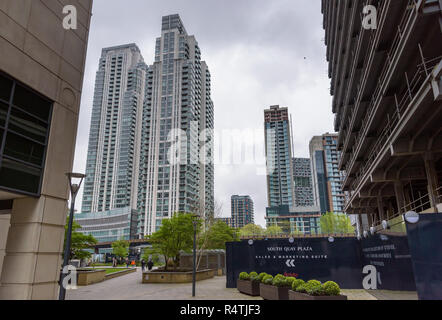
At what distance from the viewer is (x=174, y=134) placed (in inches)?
4742

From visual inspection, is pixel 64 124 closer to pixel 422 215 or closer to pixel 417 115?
pixel 422 215

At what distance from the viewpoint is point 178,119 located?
123000 millimetres

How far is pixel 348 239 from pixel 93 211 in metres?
150

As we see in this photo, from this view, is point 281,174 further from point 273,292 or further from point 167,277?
point 273,292

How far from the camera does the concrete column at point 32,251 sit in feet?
33.5

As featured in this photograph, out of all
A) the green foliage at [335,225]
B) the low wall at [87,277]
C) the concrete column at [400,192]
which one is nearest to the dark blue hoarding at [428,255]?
the concrete column at [400,192]

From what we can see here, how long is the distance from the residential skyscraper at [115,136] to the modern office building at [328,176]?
325 feet

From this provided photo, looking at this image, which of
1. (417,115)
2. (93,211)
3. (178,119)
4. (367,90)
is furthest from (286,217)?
(417,115)

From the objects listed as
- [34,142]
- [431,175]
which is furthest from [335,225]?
[34,142]

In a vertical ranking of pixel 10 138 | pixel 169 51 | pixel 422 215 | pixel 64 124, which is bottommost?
pixel 422 215

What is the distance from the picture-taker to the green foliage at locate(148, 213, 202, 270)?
93.2 feet

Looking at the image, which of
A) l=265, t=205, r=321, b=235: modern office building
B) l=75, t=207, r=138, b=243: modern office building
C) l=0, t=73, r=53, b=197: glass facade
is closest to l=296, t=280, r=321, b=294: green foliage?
l=0, t=73, r=53, b=197: glass facade

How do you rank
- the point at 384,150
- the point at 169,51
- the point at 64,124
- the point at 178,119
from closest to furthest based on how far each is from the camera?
1. the point at 64,124
2. the point at 384,150
3. the point at 178,119
4. the point at 169,51

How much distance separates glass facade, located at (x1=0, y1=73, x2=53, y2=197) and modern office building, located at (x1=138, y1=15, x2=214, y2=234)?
99726 mm
